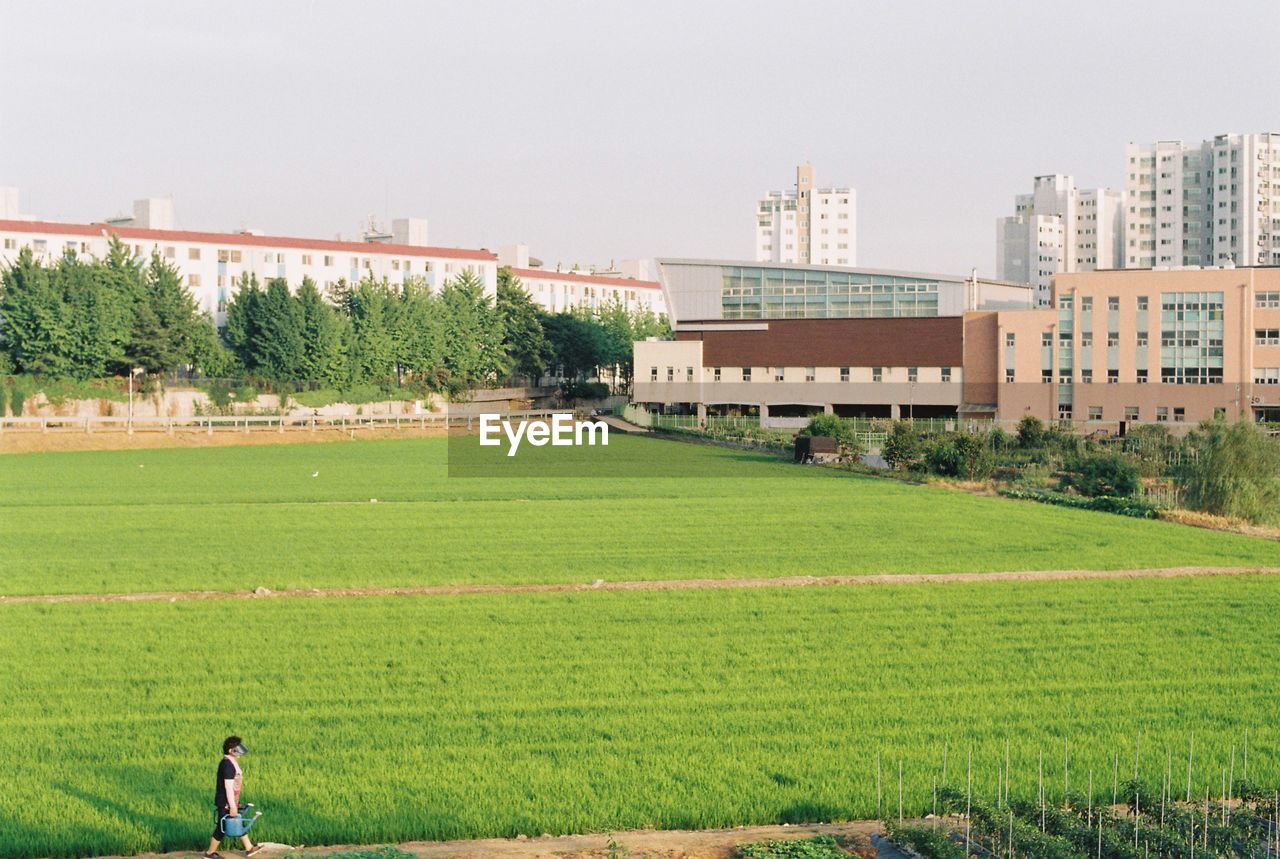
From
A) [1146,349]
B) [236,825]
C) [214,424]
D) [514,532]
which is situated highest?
[1146,349]

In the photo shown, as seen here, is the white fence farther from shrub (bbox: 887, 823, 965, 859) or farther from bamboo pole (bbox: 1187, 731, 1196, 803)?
shrub (bbox: 887, 823, 965, 859)

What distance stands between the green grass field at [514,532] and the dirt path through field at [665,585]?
0.58 m

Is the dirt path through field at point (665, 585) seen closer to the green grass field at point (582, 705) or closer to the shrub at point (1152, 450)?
the green grass field at point (582, 705)

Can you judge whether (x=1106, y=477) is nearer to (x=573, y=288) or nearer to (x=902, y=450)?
(x=902, y=450)

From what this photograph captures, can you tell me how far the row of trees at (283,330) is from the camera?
88.8 meters

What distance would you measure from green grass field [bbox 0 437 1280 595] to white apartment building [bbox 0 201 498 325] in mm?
50359

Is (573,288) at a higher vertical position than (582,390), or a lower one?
higher

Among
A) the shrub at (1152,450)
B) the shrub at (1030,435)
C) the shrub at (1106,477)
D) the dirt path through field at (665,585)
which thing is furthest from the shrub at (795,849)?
the shrub at (1030,435)

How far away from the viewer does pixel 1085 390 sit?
7981cm

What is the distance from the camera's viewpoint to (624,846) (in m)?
12.9

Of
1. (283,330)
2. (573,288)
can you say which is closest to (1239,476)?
(283,330)

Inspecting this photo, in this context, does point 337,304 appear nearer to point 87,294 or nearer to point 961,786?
point 87,294

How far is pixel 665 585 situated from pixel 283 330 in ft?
245

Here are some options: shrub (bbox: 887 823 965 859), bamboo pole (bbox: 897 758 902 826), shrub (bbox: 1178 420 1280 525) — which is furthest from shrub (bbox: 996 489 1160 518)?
shrub (bbox: 887 823 965 859)
